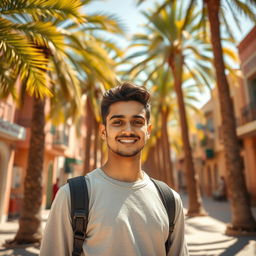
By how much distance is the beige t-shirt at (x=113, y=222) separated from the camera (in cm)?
164

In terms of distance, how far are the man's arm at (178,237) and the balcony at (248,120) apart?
614 inches

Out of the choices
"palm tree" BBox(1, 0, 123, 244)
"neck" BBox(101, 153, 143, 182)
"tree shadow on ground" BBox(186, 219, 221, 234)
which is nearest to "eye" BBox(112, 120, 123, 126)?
"neck" BBox(101, 153, 143, 182)

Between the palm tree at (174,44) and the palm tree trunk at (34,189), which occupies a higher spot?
the palm tree at (174,44)

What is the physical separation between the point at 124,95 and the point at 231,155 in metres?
8.18

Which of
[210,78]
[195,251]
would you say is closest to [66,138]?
[210,78]

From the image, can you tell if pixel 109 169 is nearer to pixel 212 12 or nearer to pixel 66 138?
pixel 212 12

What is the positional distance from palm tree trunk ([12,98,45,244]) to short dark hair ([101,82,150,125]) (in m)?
7.04

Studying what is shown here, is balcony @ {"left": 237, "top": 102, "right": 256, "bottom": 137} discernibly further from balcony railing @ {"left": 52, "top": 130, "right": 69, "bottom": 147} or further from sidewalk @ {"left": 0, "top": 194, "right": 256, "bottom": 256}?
balcony railing @ {"left": 52, "top": 130, "right": 69, "bottom": 147}

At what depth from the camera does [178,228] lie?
1.97m

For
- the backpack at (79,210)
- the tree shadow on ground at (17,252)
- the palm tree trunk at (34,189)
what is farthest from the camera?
the palm tree trunk at (34,189)

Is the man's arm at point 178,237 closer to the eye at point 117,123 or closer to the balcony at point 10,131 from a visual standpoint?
the eye at point 117,123

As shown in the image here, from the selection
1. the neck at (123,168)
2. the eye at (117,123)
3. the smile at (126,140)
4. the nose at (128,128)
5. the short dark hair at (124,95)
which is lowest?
the neck at (123,168)

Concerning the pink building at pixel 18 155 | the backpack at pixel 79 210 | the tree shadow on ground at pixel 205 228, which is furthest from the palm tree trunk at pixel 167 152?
the backpack at pixel 79 210

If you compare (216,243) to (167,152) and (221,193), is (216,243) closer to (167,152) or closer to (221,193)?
(167,152)
